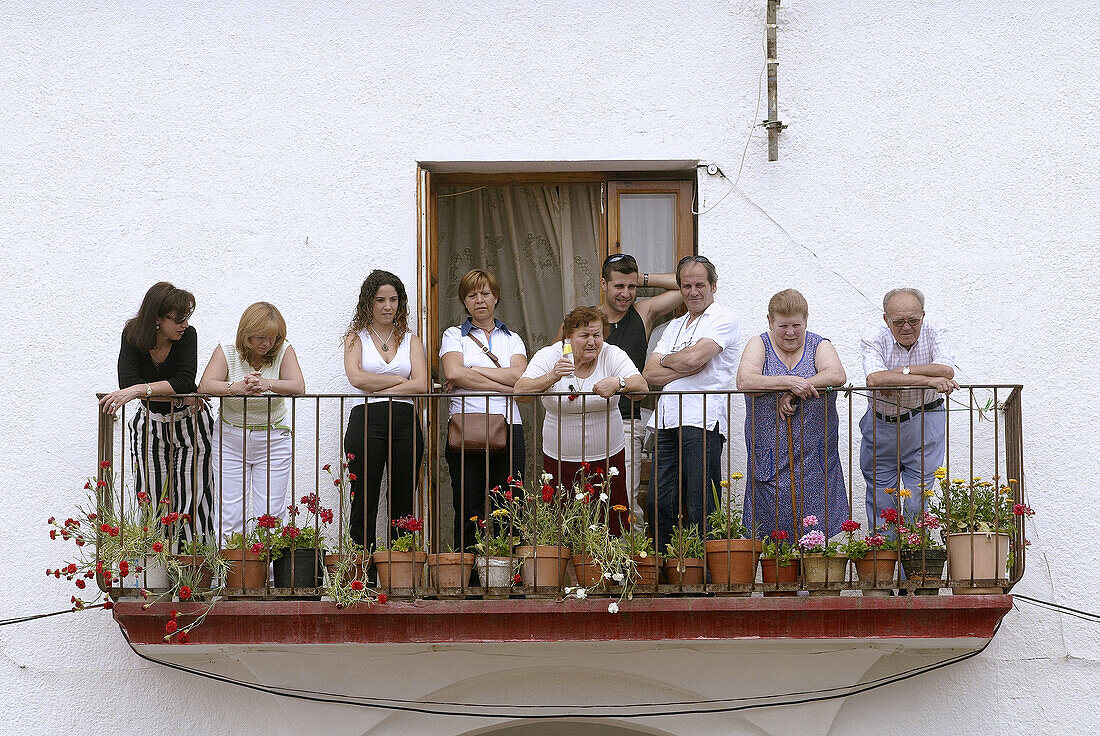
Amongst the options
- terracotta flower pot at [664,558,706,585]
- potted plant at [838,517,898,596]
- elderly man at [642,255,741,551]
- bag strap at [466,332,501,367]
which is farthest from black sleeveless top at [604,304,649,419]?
potted plant at [838,517,898,596]

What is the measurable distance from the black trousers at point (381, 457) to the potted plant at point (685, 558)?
140 cm

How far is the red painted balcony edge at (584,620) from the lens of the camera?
7.65 m

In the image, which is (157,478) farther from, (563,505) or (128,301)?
(563,505)

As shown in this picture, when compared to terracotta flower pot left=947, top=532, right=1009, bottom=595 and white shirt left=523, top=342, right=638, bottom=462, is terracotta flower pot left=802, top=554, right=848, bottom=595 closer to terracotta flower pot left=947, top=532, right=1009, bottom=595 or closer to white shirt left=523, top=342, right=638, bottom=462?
terracotta flower pot left=947, top=532, right=1009, bottom=595

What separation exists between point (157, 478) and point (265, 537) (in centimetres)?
77

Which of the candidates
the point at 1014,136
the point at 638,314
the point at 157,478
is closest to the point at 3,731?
the point at 157,478

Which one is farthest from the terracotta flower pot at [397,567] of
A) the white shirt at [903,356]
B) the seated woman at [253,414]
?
the white shirt at [903,356]

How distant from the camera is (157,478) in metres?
8.20

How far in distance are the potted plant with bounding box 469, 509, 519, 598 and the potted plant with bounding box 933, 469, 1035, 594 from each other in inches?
84.7

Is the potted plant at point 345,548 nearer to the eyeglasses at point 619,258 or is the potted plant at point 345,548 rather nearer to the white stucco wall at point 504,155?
the white stucco wall at point 504,155

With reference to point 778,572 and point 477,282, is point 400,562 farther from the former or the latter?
point 778,572

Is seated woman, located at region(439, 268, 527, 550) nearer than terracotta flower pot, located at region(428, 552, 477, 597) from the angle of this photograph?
No

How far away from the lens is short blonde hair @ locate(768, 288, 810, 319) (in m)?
8.00

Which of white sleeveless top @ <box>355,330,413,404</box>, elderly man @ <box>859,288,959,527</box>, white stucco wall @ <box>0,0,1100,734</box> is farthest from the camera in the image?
white stucco wall @ <box>0,0,1100,734</box>
